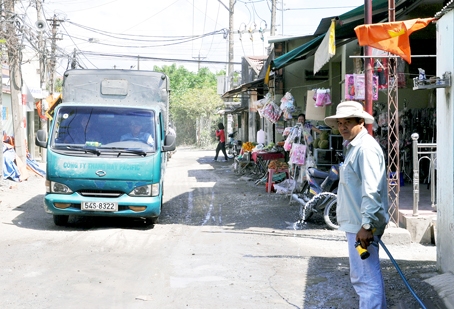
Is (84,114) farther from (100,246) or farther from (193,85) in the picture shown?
(193,85)

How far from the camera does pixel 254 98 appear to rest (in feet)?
88.7

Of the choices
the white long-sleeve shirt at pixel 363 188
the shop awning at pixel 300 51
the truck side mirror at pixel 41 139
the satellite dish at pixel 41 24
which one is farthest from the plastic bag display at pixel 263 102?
the white long-sleeve shirt at pixel 363 188

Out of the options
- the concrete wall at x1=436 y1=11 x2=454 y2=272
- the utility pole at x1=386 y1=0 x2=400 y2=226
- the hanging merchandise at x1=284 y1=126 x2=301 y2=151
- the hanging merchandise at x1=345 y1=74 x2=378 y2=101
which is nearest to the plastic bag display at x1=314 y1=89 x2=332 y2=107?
the hanging merchandise at x1=284 y1=126 x2=301 y2=151

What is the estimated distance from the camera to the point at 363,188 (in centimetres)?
436

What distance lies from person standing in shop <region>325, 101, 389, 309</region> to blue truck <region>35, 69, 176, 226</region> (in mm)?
5356

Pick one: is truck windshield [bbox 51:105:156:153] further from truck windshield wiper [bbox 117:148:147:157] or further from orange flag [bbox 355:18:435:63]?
orange flag [bbox 355:18:435:63]

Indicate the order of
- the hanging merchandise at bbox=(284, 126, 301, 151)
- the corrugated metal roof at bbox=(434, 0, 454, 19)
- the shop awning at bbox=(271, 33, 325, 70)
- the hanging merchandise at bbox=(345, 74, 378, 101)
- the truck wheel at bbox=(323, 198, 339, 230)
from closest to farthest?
the corrugated metal roof at bbox=(434, 0, 454, 19) → the hanging merchandise at bbox=(345, 74, 378, 101) → the truck wheel at bbox=(323, 198, 339, 230) → the shop awning at bbox=(271, 33, 325, 70) → the hanging merchandise at bbox=(284, 126, 301, 151)

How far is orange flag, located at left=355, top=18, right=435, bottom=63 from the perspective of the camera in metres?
8.18

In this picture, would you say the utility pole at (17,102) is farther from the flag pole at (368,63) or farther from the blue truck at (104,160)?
the flag pole at (368,63)

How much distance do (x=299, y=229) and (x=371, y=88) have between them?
272 centimetres

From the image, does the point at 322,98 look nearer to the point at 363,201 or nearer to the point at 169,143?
the point at 169,143

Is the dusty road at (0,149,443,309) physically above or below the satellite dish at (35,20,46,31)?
below

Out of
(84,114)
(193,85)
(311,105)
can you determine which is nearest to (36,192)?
(84,114)

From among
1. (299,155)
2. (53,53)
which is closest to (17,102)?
(53,53)
